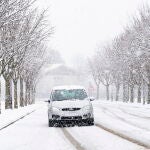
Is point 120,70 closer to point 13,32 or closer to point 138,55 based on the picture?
point 138,55

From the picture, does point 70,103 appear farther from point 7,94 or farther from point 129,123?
point 7,94

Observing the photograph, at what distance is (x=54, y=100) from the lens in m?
21.5

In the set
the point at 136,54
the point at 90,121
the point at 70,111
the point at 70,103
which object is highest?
the point at 136,54

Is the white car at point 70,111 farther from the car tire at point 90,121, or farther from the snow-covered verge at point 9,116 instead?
the snow-covered verge at point 9,116

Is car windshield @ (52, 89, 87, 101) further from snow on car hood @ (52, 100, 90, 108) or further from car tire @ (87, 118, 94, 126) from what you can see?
car tire @ (87, 118, 94, 126)

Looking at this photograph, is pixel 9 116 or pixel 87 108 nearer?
pixel 87 108

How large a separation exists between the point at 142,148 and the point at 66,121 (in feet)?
30.9

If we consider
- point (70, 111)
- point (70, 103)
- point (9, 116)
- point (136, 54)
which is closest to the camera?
point (70, 111)

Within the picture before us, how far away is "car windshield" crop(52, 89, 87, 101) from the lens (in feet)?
71.3

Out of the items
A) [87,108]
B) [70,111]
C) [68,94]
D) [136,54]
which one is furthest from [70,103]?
[136,54]

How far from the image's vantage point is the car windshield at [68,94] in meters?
21.7

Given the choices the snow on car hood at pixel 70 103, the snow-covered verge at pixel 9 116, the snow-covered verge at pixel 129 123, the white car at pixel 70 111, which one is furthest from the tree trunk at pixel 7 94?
the snow on car hood at pixel 70 103

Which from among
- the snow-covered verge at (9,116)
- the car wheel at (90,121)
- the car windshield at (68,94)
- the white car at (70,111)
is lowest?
the snow-covered verge at (9,116)

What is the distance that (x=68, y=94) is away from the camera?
2203 cm
